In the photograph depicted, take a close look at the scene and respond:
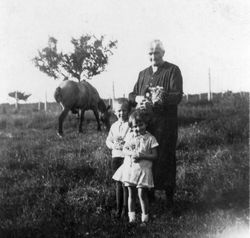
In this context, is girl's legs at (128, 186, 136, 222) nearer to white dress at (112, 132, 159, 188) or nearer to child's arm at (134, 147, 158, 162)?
white dress at (112, 132, 159, 188)

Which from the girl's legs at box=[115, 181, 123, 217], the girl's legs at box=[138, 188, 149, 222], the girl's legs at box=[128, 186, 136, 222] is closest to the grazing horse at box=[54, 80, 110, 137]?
the girl's legs at box=[115, 181, 123, 217]

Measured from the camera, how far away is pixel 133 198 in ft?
16.5

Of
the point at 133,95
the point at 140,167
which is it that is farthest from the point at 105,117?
the point at 140,167

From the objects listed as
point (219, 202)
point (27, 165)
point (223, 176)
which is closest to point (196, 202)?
point (219, 202)

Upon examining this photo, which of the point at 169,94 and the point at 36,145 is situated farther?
the point at 36,145

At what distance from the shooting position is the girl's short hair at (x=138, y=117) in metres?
4.86

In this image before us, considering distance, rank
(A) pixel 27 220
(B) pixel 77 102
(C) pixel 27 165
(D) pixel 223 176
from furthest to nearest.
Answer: (B) pixel 77 102
(C) pixel 27 165
(D) pixel 223 176
(A) pixel 27 220

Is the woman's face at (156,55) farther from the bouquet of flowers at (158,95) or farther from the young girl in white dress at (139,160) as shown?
the young girl in white dress at (139,160)

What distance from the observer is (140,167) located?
4.90m

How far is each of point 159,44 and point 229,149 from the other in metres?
3.53

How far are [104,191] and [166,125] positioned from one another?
4.81 ft

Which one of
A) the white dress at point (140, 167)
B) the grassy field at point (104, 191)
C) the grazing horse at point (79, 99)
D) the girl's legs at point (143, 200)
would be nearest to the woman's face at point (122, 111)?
the white dress at point (140, 167)

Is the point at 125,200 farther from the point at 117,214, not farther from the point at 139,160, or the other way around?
the point at 139,160

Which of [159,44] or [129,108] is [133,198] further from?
[159,44]
